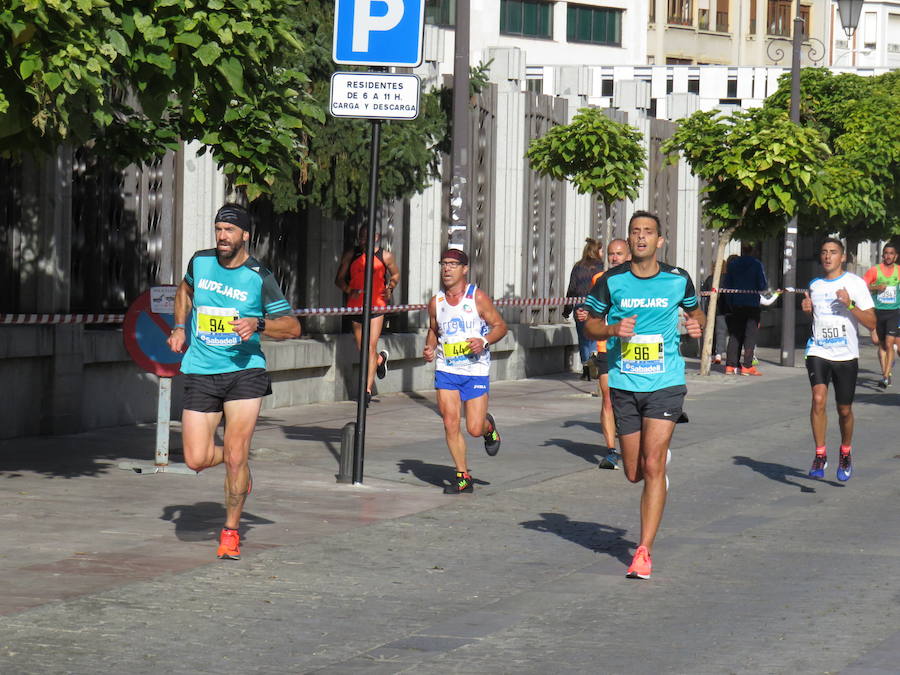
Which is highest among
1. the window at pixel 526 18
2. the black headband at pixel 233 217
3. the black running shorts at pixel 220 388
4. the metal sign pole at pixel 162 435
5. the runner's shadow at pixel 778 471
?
the window at pixel 526 18

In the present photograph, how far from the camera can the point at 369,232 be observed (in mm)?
11438

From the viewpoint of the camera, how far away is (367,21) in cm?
1141

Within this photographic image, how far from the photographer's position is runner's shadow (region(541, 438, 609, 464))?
13.8 m

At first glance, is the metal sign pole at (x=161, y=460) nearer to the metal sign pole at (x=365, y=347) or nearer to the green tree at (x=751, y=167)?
the metal sign pole at (x=365, y=347)

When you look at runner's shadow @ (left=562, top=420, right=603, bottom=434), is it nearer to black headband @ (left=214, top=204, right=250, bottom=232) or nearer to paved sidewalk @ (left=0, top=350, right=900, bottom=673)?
paved sidewalk @ (left=0, top=350, right=900, bottom=673)

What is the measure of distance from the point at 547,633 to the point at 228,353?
2.57 meters

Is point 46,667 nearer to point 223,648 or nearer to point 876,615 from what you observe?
point 223,648

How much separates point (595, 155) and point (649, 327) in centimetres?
1178

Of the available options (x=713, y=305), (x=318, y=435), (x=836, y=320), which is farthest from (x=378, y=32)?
(x=713, y=305)

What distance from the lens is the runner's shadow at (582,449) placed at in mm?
13779

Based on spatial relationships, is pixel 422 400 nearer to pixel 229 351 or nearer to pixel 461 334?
pixel 461 334

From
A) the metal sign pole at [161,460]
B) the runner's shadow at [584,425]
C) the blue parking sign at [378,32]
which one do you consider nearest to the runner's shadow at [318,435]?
the metal sign pole at [161,460]

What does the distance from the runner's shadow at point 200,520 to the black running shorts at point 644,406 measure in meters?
2.20

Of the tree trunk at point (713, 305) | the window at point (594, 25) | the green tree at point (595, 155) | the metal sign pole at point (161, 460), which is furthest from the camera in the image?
the window at point (594, 25)
